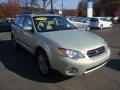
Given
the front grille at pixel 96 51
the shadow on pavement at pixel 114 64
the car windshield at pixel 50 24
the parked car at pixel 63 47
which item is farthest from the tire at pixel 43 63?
the shadow on pavement at pixel 114 64

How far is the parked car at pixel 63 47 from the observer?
5582mm

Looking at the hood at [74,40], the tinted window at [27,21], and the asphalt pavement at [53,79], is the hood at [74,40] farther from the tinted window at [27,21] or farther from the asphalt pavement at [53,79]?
the tinted window at [27,21]

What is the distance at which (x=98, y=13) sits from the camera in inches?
2975

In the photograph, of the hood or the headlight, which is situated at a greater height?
the hood

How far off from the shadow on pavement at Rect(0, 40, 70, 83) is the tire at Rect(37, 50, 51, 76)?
0.16 meters

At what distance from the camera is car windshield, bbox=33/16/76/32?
23.6ft

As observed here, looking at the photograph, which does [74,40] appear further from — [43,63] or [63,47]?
[43,63]

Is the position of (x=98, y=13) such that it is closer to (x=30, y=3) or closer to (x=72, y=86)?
(x=30, y=3)

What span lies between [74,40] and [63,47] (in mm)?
504

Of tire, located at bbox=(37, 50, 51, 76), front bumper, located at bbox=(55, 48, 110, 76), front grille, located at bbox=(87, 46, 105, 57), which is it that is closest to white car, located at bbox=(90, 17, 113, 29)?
tire, located at bbox=(37, 50, 51, 76)

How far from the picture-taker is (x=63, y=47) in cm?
573

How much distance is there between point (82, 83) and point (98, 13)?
71480mm

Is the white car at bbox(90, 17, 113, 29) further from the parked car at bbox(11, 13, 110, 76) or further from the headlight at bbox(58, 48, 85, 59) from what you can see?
the headlight at bbox(58, 48, 85, 59)

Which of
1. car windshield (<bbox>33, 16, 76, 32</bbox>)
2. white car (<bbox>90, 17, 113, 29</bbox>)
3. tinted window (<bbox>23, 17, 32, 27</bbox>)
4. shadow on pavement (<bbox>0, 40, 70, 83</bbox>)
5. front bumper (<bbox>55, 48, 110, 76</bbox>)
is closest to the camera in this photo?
front bumper (<bbox>55, 48, 110, 76</bbox>)
